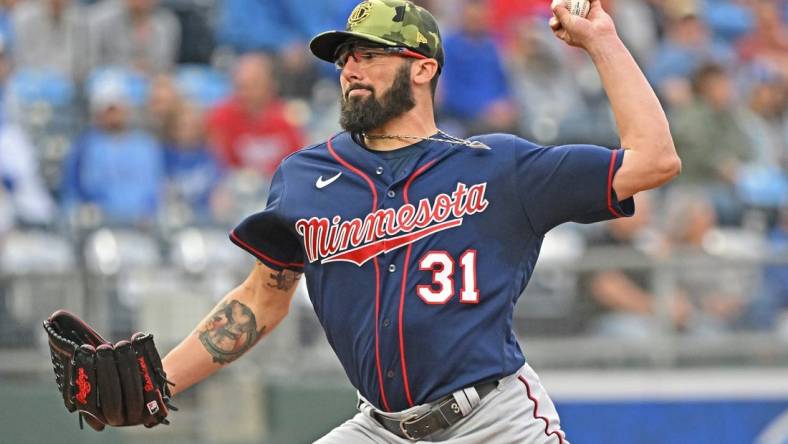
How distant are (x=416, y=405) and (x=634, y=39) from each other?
8.21 m

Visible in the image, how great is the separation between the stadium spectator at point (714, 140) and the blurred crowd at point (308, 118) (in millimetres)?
16

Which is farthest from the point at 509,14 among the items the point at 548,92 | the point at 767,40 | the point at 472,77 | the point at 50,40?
the point at 50,40

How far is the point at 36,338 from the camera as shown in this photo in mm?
8602

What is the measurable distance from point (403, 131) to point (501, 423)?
39.2 inches

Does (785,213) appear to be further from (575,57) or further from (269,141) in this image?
(269,141)

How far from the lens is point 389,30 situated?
4629 millimetres

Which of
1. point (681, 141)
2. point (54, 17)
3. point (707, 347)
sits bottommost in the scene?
point (707, 347)

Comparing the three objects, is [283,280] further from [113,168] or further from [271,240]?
[113,168]

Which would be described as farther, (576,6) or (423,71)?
(423,71)

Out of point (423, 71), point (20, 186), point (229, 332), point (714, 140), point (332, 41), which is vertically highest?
point (332, 41)

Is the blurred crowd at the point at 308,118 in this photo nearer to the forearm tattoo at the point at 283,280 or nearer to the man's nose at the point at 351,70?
the forearm tattoo at the point at 283,280

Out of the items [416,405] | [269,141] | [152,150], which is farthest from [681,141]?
[416,405]

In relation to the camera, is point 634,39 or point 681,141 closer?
point 681,141

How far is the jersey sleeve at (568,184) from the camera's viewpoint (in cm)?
430
